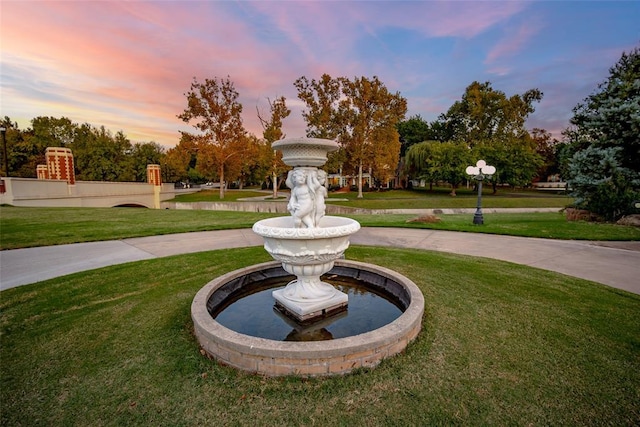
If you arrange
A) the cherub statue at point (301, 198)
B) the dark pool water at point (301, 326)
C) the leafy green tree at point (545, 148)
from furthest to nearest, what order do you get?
the leafy green tree at point (545, 148) → the cherub statue at point (301, 198) → the dark pool water at point (301, 326)

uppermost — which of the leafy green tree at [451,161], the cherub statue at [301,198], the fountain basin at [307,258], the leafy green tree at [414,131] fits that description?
the leafy green tree at [414,131]

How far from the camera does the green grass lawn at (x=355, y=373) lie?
2.45 m

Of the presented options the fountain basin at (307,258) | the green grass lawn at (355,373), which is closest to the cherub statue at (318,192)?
the fountain basin at (307,258)

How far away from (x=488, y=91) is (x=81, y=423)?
50667 mm

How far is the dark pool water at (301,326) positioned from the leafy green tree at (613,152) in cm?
1321

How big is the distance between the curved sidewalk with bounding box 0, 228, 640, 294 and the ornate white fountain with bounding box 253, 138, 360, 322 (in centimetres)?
501

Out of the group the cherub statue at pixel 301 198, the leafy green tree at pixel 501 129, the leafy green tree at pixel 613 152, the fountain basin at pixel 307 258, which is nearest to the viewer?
the fountain basin at pixel 307 258

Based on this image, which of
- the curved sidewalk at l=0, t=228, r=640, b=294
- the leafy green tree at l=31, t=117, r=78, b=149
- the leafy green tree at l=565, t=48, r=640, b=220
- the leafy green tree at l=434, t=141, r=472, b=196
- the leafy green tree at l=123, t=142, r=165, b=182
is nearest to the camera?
the curved sidewalk at l=0, t=228, r=640, b=294

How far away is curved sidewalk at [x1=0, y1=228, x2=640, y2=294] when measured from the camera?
6.15 m

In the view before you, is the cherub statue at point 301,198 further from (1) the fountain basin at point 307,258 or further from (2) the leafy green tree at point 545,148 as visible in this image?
(2) the leafy green tree at point 545,148

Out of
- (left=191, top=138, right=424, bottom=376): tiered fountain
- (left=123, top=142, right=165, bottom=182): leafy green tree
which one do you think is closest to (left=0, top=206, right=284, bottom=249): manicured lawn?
(left=191, top=138, right=424, bottom=376): tiered fountain

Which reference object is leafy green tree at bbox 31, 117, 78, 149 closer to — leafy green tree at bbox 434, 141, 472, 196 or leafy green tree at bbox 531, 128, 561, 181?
leafy green tree at bbox 434, 141, 472, 196

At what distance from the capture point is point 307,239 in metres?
3.53

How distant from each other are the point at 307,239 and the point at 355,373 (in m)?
1.53
